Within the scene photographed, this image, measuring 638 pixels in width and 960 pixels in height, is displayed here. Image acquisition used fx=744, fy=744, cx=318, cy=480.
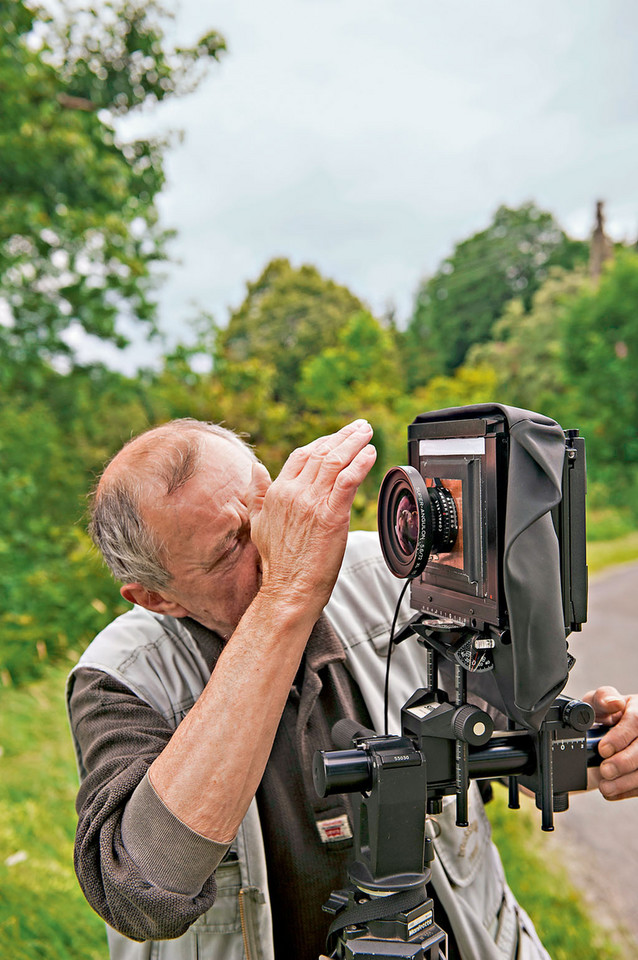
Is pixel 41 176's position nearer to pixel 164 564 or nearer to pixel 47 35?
pixel 47 35

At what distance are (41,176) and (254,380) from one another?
255 centimetres

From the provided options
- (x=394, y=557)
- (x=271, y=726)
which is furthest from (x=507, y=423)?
(x=271, y=726)

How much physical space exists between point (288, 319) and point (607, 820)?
12714mm

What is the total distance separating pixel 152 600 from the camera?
1.58 meters

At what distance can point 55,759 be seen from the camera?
3.73 meters

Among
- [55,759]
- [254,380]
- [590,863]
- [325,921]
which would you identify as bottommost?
[590,863]

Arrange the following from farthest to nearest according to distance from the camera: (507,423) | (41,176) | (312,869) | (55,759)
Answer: (41,176) → (55,759) → (312,869) → (507,423)

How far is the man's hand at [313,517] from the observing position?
1.16 m

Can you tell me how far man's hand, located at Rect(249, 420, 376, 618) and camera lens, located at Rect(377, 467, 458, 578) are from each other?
0.06m

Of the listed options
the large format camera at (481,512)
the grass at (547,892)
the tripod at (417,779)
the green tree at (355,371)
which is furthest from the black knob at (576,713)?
the green tree at (355,371)

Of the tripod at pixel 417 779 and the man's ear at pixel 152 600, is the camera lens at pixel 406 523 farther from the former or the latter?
the man's ear at pixel 152 600

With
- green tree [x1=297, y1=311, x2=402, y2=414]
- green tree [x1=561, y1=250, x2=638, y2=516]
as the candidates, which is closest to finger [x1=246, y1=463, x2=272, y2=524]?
green tree [x1=297, y1=311, x2=402, y2=414]

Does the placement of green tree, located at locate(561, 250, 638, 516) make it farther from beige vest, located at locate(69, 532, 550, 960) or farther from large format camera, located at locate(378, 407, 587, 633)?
large format camera, located at locate(378, 407, 587, 633)

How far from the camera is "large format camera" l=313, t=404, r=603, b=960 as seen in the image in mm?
981
